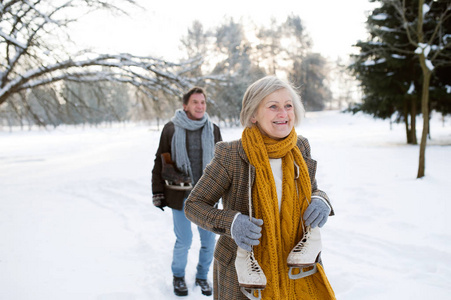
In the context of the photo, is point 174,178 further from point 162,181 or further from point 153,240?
point 153,240

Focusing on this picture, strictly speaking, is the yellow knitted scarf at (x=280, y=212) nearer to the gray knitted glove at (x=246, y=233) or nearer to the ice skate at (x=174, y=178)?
the gray knitted glove at (x=246, y=233)

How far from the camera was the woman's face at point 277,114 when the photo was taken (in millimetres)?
1534

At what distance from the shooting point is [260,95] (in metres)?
1.55

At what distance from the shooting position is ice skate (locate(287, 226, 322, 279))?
140 cm

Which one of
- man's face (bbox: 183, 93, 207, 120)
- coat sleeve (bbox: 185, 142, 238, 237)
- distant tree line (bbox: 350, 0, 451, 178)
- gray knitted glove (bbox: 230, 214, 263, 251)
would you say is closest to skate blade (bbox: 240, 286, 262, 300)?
gray knitted glove (bbox: 230, 214, 263, 251)

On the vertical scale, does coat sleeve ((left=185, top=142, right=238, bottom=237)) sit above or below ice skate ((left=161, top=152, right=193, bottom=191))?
above

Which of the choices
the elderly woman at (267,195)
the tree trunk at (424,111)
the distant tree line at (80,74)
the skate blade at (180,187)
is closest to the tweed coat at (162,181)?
the skate blade at (180,187)

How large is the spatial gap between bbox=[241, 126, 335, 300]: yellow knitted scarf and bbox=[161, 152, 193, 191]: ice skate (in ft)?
4.82

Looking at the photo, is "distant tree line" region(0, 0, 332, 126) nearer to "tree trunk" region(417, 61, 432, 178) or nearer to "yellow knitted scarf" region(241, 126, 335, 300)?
"tree trunk" region(417, 61, 432, 178)

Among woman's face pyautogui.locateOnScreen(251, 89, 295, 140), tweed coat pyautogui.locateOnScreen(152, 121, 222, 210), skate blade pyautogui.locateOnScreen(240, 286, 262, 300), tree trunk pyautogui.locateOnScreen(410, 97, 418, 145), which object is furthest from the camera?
tree trunk pyautogui.locateOnScreen(410, 97, 418, 145)

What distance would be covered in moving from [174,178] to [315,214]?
1.71 m

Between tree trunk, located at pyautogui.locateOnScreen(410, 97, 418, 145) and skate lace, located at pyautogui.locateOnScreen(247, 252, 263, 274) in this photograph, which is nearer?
skate lace, located at pyautogui.locateOnScreen(247, 252, 263, 274)

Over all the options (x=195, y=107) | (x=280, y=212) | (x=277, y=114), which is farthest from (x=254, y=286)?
(x=195, y=107)

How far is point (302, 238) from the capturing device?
4.81 feet
